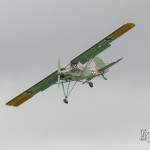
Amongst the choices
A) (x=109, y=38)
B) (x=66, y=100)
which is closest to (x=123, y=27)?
(x=109, y=38)

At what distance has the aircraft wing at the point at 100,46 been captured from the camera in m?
84.1

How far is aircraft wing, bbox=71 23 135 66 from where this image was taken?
84062 mm

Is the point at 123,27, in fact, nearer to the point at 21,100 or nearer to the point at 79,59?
the point at 79,59

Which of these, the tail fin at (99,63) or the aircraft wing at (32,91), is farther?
the aircraft wing at (32,91)

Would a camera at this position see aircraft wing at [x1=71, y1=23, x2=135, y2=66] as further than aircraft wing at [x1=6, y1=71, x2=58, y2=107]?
No

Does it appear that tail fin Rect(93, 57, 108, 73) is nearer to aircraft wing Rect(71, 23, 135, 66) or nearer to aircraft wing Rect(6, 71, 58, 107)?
aircraft wing Rect(71, 23, 135, 66)

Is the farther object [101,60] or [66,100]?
[101,60]

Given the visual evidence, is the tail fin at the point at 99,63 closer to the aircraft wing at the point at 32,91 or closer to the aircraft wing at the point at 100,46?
the aircraft wing at the point at 100,46

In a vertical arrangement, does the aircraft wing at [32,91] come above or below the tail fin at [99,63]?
below

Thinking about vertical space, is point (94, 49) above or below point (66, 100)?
above

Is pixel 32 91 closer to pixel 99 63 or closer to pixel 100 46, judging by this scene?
pixel 99 63

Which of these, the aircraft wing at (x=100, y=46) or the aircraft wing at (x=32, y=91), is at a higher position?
the aircraft wing at (x=100, y=46)

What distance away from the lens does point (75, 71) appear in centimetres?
8425

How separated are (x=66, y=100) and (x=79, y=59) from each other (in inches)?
236
